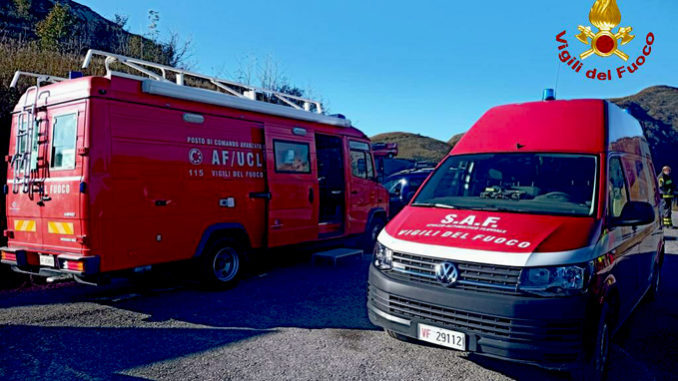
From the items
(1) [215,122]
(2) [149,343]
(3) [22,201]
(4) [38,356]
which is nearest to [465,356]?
(2) [149,343]

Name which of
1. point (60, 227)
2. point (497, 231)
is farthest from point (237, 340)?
point (497, 231)

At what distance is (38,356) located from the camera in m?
4.33

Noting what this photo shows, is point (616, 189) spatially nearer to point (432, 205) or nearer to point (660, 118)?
point (432, 205)

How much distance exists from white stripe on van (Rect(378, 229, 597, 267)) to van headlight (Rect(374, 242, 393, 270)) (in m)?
0.27

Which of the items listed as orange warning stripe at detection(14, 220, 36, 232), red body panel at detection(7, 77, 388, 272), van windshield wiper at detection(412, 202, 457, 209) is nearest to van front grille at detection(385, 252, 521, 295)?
van windshield wiper at detection(412, 202, 457, 209)

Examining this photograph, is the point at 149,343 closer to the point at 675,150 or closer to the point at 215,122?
the point at 215,122

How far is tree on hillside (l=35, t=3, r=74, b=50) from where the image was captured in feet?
42.6

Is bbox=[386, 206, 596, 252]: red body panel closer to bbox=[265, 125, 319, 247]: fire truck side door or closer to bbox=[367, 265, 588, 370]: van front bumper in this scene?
bbox=[367, 265, 588, 370]: van front bumper

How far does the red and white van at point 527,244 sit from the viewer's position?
10.9 ft

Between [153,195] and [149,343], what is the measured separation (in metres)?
1.95

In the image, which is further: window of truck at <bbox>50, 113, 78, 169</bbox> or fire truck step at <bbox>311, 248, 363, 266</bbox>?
fire truck step at <bbox>311, 248, 363, 266</bbox>

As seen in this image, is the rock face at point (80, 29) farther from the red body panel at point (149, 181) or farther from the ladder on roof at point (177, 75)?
the red body panel at point (149, 181)

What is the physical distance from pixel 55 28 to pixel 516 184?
1381 cm

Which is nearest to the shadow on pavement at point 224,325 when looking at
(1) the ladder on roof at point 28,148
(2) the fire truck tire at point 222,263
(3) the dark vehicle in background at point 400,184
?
(2) the fire truck tire at point 222,263
